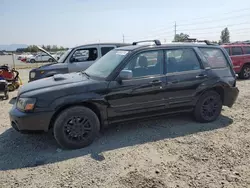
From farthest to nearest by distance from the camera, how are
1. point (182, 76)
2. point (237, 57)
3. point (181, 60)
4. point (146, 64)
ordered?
point (237, 57) → point (181, 60) → point (182, 76) → point (146, 64)

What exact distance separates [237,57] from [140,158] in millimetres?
9196

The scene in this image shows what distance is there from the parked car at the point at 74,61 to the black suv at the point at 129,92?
9.81 feet

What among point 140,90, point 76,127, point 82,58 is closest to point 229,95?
point 140,90

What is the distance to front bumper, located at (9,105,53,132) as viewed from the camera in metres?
3.52

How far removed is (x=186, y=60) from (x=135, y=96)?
1.44 meters

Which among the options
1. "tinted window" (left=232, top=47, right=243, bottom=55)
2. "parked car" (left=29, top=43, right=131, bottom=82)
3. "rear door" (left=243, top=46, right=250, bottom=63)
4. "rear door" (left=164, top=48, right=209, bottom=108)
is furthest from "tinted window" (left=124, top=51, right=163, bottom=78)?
"rear door" (left=243, top=46, right=250, bottom=63)

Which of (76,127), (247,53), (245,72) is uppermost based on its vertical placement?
(247,53)

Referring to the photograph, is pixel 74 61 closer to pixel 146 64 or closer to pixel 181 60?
pixel 146 64

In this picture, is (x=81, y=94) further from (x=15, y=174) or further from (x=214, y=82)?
(x=214, y=82)

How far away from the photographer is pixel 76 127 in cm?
378

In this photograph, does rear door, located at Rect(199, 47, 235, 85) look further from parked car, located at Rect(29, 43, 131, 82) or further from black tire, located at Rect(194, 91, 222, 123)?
parked car, located at Rect(29, 43, 131, 82)

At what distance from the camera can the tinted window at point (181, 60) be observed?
4430 mm

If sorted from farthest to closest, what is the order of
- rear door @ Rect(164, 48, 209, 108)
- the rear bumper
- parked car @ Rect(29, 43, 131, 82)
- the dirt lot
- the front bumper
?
1. parked car @ Rect(29, 43, 131, 82)
2. the rear bumper
3. rear door @ Rect(164, 48, 209, 108)
4. the front bumper
5. the dirt lot

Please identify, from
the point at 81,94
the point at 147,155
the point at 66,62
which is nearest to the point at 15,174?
the point at 81,94
